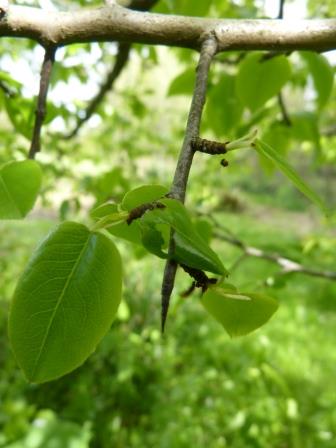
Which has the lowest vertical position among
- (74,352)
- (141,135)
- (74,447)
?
(74,447)

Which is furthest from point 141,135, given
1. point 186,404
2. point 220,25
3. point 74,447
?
point 220,25

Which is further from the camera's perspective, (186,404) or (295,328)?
(295,328)

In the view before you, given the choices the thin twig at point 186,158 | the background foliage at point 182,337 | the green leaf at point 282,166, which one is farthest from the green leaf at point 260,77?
the green leaf at point 282,166

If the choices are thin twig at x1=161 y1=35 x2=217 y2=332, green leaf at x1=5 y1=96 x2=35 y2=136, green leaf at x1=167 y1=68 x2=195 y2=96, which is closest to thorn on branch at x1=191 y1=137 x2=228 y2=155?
thin twig at x1=161 y1=35 x2=217 y2=332

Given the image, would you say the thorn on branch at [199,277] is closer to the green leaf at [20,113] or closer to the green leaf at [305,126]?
the green leaf at [20,113]

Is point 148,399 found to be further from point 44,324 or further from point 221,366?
point 44,324

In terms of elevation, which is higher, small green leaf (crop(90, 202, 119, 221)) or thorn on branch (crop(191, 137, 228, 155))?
thorn on branch (crop(191, 137, 228, 155))

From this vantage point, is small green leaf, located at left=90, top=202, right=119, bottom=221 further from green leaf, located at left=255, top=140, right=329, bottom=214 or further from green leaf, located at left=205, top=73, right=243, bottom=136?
green leaf, located at left=205, top=73, right=243, bottom=136
